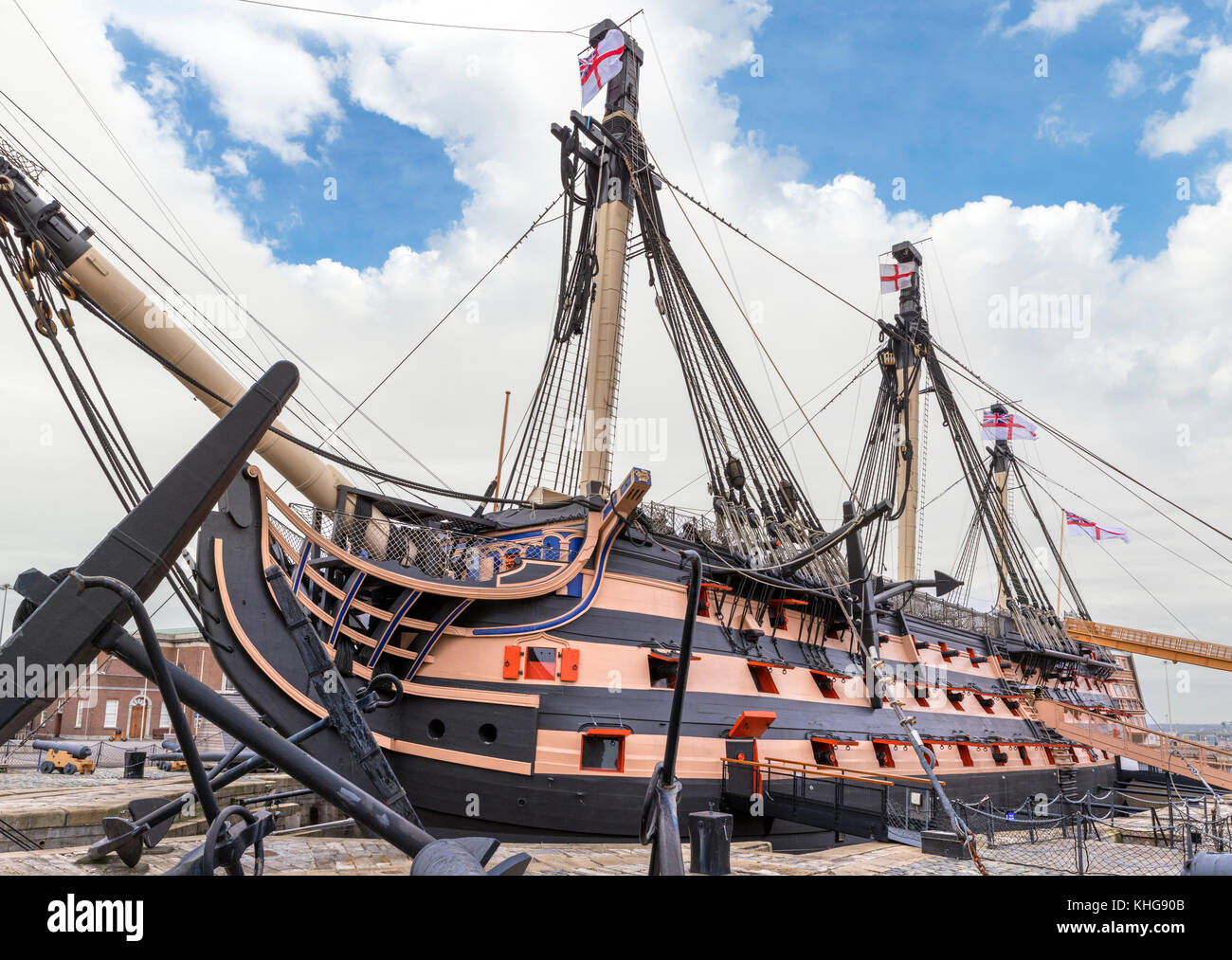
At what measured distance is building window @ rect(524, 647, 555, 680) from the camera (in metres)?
12.6

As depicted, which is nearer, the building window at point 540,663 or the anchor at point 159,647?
the anchor at point 159,647

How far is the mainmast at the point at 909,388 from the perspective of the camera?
32500 mm

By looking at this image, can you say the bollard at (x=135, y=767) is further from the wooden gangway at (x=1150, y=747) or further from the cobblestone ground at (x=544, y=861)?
the wooden gangway at (x=1150, y=747)

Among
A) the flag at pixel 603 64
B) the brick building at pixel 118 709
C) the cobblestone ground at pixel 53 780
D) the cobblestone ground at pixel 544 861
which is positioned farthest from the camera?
the brick building at pixel 118 709

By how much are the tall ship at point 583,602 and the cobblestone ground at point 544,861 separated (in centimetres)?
134

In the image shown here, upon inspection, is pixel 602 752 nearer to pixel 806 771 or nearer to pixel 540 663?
pixel 540 663

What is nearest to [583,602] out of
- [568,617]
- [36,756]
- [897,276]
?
[568,617]

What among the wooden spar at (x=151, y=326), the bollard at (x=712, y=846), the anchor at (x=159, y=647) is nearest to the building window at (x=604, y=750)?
the bollard at (x=712, y=846)

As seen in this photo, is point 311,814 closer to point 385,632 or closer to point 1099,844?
point 385,632

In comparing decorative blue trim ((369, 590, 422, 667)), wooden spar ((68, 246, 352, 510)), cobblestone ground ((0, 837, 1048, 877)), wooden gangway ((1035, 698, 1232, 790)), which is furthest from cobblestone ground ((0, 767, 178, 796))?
wooden gangway ((1035, 698, 1232, 790))

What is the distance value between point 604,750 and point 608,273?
401 inches

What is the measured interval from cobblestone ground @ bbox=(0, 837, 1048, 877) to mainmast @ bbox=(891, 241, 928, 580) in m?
22.1

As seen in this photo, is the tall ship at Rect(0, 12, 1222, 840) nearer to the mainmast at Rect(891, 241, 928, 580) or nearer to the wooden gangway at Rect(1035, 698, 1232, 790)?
the wooden gangway at Rect(1035, 698, 1232, 790)
